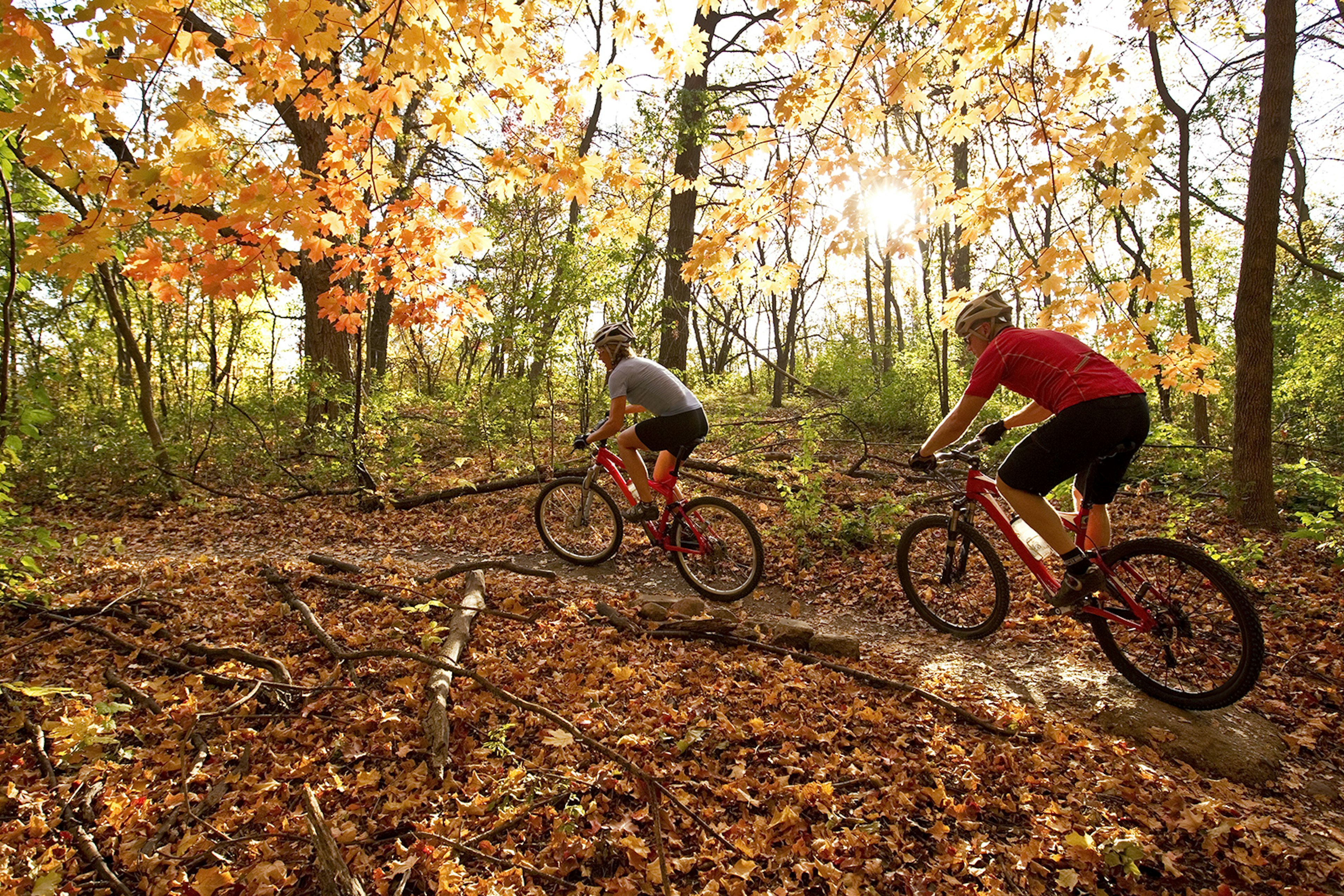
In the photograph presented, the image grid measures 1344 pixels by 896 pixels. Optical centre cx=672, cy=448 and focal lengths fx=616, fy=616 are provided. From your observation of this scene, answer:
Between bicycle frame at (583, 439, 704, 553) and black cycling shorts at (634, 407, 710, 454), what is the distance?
0.77ft

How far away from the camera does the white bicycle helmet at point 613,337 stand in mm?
5648

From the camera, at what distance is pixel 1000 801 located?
2691 mm

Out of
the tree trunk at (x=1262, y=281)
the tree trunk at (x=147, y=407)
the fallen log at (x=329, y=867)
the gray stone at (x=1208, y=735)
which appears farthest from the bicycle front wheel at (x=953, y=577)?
the tree trunk at (x=147, y=407)

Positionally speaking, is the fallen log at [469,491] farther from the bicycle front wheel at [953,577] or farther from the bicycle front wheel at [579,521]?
the bicycle front wheel at [953,577]

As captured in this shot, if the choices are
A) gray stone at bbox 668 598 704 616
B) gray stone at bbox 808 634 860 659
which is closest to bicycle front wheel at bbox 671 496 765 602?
gray stone at bbox 668 598 704 616

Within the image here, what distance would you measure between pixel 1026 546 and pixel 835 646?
4.68 ft

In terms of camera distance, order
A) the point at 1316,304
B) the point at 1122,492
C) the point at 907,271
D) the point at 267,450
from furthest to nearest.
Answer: the point at 907,271 < the point at 1316,304 < the point at 267,450 < the point at 1122,492

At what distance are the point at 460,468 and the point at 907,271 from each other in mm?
31072

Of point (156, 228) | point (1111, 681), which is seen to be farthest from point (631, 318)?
point (1111, 681)

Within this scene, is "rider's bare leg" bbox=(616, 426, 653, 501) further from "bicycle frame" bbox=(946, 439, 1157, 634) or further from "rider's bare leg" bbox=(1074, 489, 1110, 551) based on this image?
"rider's bare leg" bbox=(1074, 489, 1110, 551)

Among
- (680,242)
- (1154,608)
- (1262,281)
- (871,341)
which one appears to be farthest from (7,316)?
(871,341)

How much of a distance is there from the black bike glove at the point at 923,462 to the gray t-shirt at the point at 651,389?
192cm

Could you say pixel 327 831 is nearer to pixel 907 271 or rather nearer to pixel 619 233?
pixel 619 233

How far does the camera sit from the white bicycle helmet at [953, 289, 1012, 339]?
3.90 meters
